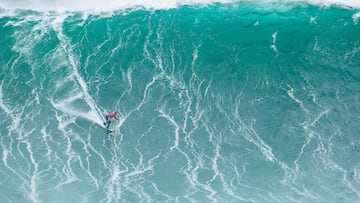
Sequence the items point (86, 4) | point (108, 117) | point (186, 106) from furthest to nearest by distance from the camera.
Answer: point (86, 4) → point (186, 106) → point (108, 117)

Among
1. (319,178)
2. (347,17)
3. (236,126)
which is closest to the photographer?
(319,178)

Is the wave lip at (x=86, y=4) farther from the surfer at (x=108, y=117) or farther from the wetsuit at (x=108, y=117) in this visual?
the wetsuit at (x=108, y=117)

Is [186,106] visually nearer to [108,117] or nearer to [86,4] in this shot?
[108,117]

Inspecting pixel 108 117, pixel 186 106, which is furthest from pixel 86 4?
pixel 186 106

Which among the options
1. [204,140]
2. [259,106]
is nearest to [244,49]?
[259,106]

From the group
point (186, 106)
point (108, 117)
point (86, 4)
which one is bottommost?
point (108, 117)

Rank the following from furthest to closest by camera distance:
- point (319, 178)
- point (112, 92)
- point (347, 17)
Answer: point (347, 17), point (112, 92), point (319, 178)

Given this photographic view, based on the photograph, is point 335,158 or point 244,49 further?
point 244,49

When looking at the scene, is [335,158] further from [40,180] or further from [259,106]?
[40,180]

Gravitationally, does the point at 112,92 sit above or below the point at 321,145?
above

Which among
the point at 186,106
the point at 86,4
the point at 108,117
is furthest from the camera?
the point at 86,4
